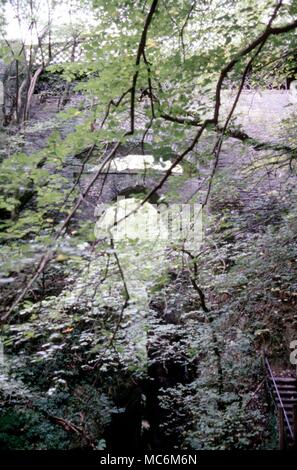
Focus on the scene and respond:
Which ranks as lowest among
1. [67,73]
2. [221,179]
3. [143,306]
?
[143,306]

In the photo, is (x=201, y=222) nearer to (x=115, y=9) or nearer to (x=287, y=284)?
(x=287, y=284)

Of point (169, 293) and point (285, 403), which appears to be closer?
point (285, 403)

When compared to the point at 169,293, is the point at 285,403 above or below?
below

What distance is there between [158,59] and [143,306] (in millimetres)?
2136

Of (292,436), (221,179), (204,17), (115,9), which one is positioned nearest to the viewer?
(115,9)

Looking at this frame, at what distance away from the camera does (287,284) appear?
439cm

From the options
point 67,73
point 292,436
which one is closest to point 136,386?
point 292,436

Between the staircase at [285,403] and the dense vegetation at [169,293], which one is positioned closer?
the dense vegetation at [169,293]

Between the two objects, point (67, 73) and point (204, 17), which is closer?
point (67, 73)

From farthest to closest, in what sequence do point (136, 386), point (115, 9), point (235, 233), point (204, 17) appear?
point (136, 386)
point (235, 233)
point (204, 17)
point (115, 9)

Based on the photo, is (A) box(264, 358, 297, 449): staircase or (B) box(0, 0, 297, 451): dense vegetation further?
(A) box(264, 358, 297, 449): staircase

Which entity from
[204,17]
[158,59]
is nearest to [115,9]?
[158,59]
